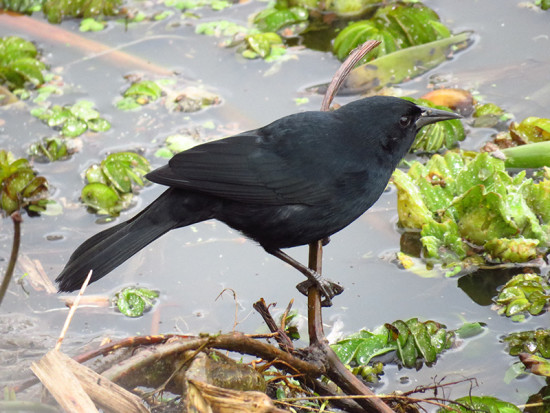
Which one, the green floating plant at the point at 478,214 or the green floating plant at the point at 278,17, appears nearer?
the green floating plant at the point at 478,214

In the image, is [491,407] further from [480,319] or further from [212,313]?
[212,313]

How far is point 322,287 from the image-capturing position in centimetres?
378

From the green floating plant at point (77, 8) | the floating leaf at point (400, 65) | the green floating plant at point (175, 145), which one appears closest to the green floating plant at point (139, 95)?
the green floating plant at point (175, 145)

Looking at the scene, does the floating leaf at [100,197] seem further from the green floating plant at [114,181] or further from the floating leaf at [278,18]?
the floating leaf at [278,18]

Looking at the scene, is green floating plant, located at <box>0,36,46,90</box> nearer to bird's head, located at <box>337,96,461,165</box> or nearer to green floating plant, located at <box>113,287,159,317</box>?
green floating plant, located at <box>113,287,159,317</box>

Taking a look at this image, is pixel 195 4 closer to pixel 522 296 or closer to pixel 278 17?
pixel 278 17

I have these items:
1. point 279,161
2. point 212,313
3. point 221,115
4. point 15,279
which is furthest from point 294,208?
point 221,115

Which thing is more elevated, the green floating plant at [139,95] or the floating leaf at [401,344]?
the green floating plant at [139,95]

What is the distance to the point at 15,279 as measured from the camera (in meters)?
4.54

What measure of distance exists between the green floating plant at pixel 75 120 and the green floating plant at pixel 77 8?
50.2 inches

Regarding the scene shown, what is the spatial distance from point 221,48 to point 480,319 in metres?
3.26

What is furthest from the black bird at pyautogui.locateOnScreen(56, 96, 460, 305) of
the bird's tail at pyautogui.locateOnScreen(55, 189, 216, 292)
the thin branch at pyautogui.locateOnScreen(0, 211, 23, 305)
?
the thin branch at pyautogui.locateOnScreen(0, 211, 23, 305)

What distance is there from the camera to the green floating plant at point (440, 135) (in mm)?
5102

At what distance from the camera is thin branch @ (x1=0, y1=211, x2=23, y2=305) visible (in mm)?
4477
